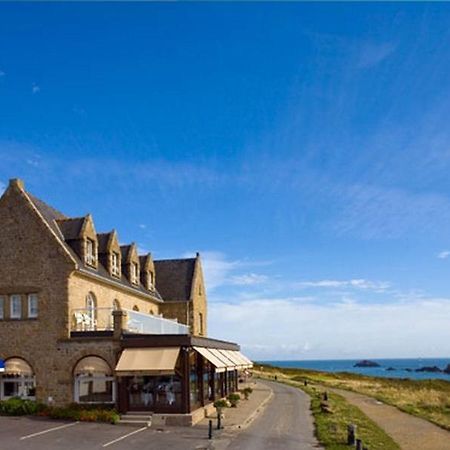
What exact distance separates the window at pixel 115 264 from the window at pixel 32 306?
8.22 meters

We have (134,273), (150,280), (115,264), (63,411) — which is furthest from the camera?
(150,280)

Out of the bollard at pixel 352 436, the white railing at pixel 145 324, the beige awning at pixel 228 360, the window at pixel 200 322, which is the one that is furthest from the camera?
the window at pixel 200 322

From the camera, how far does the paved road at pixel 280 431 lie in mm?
23594

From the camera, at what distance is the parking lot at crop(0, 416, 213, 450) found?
23.1 metres

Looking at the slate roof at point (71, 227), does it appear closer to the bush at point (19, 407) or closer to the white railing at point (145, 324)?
the white railing at point (145, 324)

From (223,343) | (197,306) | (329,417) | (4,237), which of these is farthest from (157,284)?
(329,417)

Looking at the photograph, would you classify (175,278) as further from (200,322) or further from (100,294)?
(100,294)

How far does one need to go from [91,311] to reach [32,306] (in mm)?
3416

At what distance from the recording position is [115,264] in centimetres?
4269

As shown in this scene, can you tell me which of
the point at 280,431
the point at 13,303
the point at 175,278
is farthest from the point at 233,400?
the point at 175,278

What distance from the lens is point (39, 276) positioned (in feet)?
111

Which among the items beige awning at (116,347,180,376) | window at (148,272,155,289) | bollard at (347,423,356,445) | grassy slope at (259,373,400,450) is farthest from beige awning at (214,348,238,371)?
window at (148,272,155,289)

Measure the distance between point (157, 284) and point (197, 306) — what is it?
13.7ft

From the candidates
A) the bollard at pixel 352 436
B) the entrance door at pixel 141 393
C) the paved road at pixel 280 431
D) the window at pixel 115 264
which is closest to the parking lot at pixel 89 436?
the paved road at pixel 280 431
